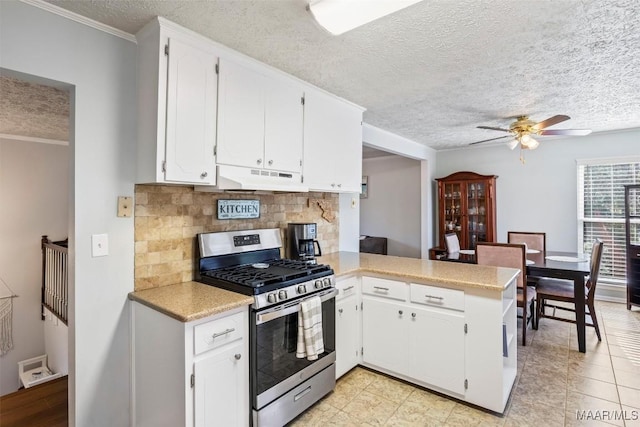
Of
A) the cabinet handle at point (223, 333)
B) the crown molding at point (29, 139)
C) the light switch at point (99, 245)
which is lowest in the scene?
the cabinet handle at point (223, 333)

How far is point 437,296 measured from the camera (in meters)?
2.25

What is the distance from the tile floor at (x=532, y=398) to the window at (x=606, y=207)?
1.92m

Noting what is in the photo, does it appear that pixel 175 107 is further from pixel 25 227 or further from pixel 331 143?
pixel 25 227

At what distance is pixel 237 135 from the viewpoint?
2.09 m

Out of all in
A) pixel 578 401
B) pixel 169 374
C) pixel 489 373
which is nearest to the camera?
pixel 169 374

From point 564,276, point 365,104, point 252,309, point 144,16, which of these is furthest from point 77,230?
point 564,276

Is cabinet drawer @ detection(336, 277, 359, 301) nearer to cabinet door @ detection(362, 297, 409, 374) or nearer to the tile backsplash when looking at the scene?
cabinet door @ detection(362, 297, 409, 374)

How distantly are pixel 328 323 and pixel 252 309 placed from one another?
690 millimetres

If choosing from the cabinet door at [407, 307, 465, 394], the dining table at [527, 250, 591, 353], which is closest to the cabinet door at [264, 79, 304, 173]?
the cabinet door at [407, 307, 465, 394]

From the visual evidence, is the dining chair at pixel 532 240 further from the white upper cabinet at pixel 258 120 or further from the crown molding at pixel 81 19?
the crown molding at pixel 81 19

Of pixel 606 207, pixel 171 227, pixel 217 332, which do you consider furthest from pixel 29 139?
pixel 606 207

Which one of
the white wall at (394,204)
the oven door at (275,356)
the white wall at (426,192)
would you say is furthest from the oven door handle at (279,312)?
the white wall at (394,204)

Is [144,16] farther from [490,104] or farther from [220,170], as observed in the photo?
[490,104]

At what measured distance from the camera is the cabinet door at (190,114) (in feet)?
5.79
